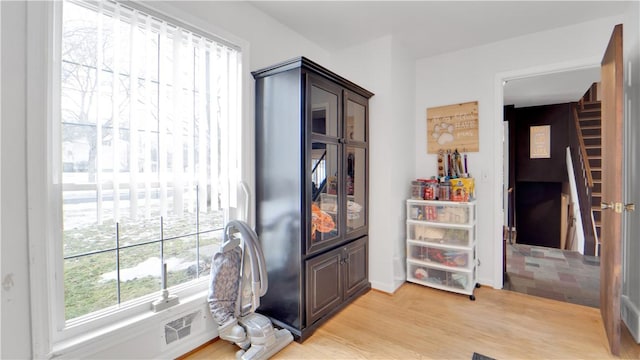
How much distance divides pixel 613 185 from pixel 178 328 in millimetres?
2972

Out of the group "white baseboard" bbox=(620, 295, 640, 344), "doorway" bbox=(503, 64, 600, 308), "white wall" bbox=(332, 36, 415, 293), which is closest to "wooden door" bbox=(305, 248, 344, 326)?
"white wall" bbox=(332, 36, 415, 293)

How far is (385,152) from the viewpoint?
9.04ft

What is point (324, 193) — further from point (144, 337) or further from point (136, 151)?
point (144, 337)

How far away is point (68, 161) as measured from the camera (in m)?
1.34

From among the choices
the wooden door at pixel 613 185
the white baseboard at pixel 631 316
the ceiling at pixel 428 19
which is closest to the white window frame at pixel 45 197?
the ceiling at pixel 428 19

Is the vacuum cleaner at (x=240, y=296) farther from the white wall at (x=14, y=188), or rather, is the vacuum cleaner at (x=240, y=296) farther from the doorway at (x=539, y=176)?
the doorway at (x=539, y=176)

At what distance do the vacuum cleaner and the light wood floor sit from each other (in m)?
0.13

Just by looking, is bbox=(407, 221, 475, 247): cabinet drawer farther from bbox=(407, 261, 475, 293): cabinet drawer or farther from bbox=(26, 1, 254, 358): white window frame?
bbox=(26, 1, 254, 358): white window frame

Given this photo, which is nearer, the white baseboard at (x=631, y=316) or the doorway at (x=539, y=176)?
the white baseboard at (x=631, y=316)

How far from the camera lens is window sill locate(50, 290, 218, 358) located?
1366mm

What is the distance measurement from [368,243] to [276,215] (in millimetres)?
1183

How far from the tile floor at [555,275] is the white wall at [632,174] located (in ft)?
1.39

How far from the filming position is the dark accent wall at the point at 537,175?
4.79 meters

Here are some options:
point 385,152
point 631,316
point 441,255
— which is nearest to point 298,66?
point 385,152
